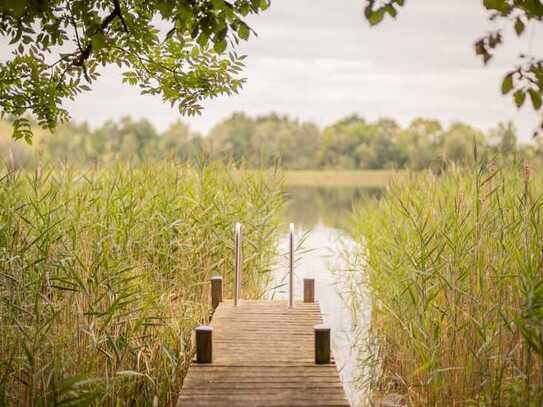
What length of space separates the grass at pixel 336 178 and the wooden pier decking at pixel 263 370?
42765 millimetres

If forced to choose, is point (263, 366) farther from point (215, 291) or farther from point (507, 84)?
point (507, 84)

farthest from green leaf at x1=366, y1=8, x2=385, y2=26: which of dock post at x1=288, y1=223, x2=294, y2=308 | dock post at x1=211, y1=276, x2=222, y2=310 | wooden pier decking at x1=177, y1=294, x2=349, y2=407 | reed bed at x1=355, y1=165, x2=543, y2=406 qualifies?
dock post at x1=211, y1=276, x2=222, y2=310

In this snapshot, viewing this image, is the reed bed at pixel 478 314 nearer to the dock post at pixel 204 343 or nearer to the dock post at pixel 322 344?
the dock post at pixel 322 344

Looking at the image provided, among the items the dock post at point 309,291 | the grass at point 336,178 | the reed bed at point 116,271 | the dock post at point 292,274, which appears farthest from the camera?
the grass at point 336,178

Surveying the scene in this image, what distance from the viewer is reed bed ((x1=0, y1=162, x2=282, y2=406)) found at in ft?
12.8

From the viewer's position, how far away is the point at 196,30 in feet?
12.6

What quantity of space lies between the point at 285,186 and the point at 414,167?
5.78ft

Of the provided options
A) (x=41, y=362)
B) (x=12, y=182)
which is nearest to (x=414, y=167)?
(x=12, y=182)

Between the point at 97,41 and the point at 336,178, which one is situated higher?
the point at 336,178

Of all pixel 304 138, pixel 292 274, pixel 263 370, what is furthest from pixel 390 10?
pixel 304 138

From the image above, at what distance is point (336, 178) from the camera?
52938 millimetres

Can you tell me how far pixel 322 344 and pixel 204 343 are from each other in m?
0.82

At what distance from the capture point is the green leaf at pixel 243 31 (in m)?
3.64

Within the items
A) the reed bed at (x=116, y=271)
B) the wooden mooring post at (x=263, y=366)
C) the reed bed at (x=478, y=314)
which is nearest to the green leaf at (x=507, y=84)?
the reed bed at (x=478, y=314)
